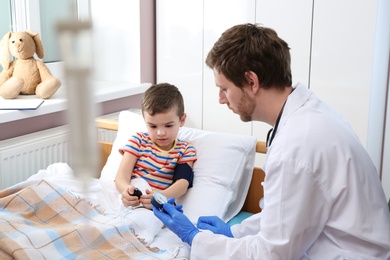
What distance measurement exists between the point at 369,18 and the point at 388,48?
23 centimetres

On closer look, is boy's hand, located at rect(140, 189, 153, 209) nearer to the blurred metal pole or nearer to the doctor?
the doctor

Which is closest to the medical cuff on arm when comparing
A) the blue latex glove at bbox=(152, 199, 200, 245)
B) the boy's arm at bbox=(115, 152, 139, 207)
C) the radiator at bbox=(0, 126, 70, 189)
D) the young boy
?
the young boy

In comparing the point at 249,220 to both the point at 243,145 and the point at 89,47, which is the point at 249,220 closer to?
the point at 243,145

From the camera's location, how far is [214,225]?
1.49 metres

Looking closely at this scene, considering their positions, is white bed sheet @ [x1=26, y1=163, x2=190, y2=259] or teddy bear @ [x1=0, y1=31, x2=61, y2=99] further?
teddy bear @ [x1=0, y1=31, x2=61, y2=99]

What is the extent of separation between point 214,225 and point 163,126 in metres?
0.38

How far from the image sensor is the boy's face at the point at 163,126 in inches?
65.0

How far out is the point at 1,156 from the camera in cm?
186

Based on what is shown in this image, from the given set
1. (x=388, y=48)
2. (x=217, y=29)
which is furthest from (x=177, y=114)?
(x=388, y=48)

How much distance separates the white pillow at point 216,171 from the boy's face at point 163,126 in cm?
17

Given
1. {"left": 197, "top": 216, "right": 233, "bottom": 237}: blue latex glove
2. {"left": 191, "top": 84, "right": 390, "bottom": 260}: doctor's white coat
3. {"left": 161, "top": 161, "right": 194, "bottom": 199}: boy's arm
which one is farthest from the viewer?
{"left": 161, "top": 161, "right": 194, "bottom": 199}: boy's arm

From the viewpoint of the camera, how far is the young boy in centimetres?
165

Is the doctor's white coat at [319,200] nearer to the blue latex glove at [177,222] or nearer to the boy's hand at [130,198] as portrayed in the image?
the blue latex glove at [177,222]

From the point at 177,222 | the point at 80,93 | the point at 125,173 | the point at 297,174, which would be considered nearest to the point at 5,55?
the point at 125,173
